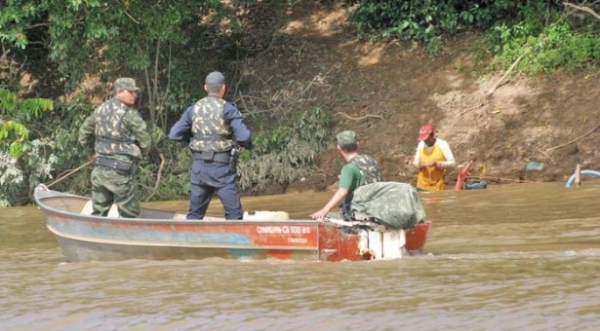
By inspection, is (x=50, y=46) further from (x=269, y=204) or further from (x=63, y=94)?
(x=269, y=204)

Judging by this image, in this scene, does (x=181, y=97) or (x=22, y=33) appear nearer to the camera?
(x=22, y=33)

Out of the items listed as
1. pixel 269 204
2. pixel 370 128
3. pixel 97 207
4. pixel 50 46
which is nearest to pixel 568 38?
pixel 370 128

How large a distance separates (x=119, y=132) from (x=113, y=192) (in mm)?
594

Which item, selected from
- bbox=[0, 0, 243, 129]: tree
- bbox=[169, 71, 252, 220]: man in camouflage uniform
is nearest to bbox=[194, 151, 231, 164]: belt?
bbox=[169, 71, 252, 220]: man in camouflage uniform

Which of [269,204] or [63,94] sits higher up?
[63,94]

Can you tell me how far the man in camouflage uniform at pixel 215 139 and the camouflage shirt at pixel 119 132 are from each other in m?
0.45

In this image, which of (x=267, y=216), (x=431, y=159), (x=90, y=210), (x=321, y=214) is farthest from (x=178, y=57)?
(x=321, y=214)

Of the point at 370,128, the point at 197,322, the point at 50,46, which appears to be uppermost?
the point at 50,46

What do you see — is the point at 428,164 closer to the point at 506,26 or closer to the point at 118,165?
the point at 118,165

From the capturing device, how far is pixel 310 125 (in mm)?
19562

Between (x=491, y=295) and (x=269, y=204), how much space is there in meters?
8.24

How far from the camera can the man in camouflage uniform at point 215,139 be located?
11539 mm

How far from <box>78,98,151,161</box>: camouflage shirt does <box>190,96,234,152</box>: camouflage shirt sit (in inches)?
25.3

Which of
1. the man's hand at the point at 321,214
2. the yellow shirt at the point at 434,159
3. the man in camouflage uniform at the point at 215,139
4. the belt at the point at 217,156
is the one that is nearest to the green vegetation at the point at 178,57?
the yellow shirt at the point at 434,159
